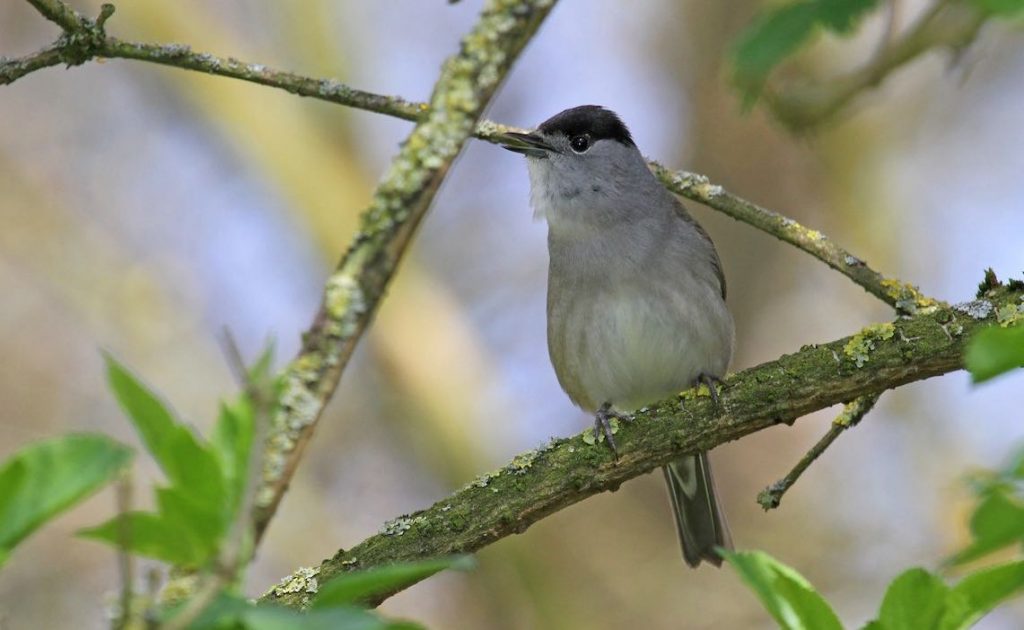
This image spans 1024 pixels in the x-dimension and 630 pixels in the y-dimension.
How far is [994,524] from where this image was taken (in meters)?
1.56

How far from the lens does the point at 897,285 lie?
14.5 feet

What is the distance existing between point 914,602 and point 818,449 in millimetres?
2146

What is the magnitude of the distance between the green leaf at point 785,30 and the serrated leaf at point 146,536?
3.70 feet

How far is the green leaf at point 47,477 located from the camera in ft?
5.25

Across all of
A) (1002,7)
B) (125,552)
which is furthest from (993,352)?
(125,552)

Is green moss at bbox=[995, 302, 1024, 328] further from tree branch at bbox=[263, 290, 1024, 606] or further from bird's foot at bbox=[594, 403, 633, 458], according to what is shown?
bird's foot at bbox=[594, 403, 633, 458]

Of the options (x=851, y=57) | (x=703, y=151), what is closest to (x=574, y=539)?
(x=703, y=151)

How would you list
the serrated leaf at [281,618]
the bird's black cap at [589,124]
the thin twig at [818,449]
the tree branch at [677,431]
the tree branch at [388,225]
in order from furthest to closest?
1. the bird's black cap at [589,124]
2. the thin twig at [818,449]
3. the tree branch at [677,431]
4. the tree branch at [388,225]
5. the serrated leaf at [281,618]

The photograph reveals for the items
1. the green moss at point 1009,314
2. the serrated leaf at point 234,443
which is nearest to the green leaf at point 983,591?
the serrated leaf at point 234,443

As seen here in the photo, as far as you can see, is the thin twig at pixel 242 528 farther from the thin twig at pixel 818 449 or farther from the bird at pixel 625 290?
the bird at pixel 625 290

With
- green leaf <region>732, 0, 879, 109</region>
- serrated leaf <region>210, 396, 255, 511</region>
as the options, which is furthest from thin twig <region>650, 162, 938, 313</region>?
serrated leaf <region>210, 396, 255, 511</region>

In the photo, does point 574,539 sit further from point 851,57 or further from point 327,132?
point 851,57

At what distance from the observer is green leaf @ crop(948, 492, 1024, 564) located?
61.3 inches

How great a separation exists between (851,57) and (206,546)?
1001 cm
